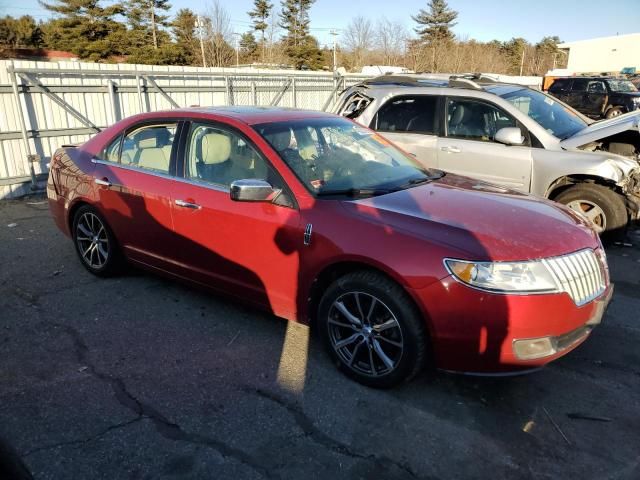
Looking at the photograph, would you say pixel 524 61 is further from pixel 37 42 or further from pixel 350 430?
pixel 350 430

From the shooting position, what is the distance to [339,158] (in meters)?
3.83

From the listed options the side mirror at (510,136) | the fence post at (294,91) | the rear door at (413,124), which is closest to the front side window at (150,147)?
the rear door at (413,124)

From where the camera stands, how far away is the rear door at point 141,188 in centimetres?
409

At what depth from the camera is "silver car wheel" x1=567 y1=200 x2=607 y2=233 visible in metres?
5.81

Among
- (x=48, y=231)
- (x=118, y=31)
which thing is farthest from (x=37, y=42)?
(x=48, y=231)

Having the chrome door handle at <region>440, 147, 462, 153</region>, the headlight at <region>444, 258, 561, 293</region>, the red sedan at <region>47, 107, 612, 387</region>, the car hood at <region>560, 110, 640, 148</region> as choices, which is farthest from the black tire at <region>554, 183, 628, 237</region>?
the headlight at <region>444, 258, 561, 293</region>

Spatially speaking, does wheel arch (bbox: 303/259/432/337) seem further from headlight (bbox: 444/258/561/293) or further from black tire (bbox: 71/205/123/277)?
black tire (bbox: 71/205/123/277)

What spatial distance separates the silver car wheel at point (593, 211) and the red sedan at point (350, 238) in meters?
2.51

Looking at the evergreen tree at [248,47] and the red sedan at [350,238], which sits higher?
the evergreen tree at [248,47]

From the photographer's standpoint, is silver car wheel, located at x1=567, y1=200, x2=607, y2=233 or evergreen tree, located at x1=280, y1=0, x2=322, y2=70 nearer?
silver car wheel, located at x1=567, y1=200, x2=607, y2=233

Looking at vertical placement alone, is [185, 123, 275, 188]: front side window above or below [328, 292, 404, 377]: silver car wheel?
above

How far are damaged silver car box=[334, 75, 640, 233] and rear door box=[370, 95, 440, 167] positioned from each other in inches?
0.5

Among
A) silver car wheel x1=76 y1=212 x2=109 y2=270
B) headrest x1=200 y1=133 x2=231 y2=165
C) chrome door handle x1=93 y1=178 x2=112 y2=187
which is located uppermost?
headrest x1=200 y1=133 x2=231 y2=165

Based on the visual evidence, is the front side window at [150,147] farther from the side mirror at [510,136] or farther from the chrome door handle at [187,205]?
the side mirror at [510,136]
